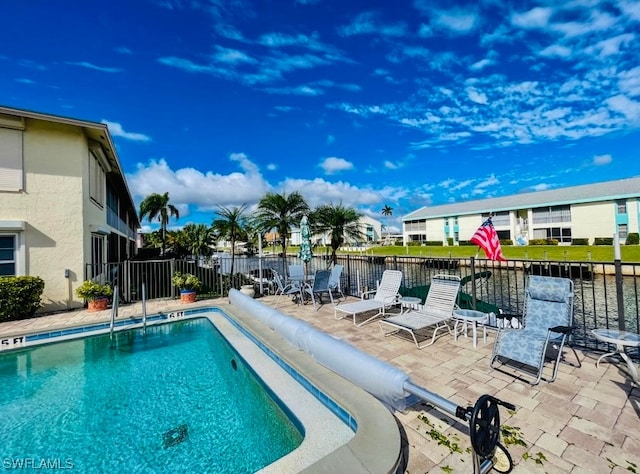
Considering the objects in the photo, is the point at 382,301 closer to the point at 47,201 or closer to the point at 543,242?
the point at 47,201

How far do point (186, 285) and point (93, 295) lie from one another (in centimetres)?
254

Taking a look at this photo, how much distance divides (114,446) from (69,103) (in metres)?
14.6

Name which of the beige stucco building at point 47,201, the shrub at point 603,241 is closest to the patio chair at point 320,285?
the beige stucco building at point 47,201

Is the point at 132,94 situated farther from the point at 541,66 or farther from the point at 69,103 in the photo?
the point at 541,66

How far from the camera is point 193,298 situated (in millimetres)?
9586

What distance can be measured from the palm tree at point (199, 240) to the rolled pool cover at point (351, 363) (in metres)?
28.2

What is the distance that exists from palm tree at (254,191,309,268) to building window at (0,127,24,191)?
26.7ft

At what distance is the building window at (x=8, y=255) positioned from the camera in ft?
27.0

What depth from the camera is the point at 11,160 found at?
330 inches

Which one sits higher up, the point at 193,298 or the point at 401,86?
the point at 401,86

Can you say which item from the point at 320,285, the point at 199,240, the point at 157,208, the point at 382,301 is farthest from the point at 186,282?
the point at 157,208

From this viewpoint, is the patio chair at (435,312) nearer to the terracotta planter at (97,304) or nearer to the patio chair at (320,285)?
the patio chair at (320,285)

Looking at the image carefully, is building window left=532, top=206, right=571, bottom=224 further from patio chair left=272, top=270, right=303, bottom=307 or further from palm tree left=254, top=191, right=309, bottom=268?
patio chair left=272, top=270, right=303, bottom=307

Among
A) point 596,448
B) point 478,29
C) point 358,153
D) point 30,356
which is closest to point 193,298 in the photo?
point 30,356
